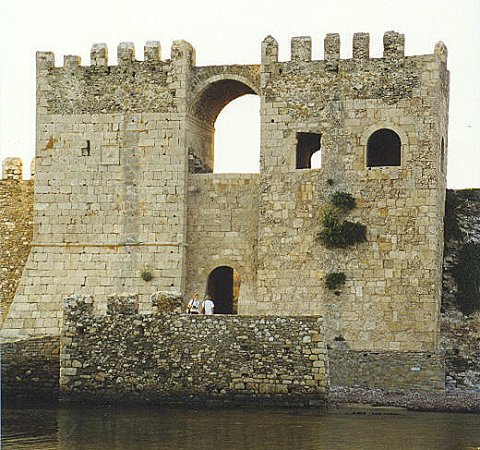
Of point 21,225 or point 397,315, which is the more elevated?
point 21,225

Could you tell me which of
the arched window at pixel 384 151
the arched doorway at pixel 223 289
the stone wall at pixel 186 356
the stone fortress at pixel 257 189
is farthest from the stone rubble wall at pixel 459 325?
the stone wall at pixel 186 356

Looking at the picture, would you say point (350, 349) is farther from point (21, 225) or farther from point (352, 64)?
point (21, 225)

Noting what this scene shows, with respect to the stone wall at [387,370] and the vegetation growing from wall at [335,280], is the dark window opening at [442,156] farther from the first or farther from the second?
the stone wall at [387,370]

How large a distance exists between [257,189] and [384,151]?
3.73 m

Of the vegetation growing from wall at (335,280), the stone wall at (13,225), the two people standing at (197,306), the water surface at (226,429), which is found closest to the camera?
the water surface at (226,429)

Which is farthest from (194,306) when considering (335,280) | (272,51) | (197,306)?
(272,51)

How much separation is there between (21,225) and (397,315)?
10635 millimetres

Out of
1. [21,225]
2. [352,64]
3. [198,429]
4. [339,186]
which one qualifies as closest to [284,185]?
[339,186]

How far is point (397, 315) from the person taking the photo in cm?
2930

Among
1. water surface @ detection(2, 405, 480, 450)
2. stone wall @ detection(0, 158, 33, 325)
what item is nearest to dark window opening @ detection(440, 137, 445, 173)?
water surface @ detection(2, 405, 480, 450)

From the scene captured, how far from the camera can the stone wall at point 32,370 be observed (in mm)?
27609

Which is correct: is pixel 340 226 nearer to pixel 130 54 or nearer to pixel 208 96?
pixel 208 96

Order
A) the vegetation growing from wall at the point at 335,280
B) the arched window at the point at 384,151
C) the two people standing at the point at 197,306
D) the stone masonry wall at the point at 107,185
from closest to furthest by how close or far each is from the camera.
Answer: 1. the two people standing at the point at 197,306
2. the vegetation growing from wall at the point at 335,280
3. the stone masonry wall at the point at 107,185
4. the arched window at the point at 384,151

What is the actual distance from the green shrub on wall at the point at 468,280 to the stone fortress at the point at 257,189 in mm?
844
